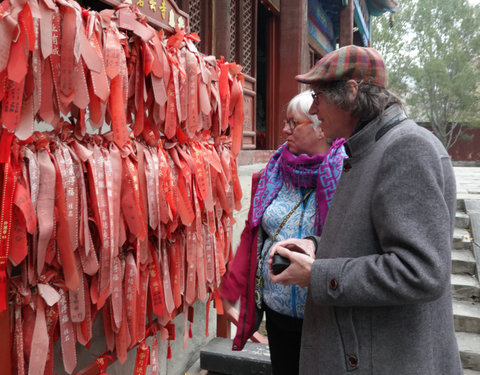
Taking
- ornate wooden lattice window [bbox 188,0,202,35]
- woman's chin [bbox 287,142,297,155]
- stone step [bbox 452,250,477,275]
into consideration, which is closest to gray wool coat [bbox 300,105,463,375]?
woman's chin [bbox 287,142,297,155]

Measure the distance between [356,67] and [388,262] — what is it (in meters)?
0.51

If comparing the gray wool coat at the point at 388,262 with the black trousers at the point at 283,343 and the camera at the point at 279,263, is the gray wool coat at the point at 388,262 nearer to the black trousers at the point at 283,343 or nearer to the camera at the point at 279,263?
the camera at the point at 279,263

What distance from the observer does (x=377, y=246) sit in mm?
1062

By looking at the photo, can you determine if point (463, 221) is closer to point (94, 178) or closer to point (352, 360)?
point (352, 360)

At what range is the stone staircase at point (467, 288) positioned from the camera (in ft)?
10.6

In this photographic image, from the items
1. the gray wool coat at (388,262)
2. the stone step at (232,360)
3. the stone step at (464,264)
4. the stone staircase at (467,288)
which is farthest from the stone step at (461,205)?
the gray wool coat at (388,262)

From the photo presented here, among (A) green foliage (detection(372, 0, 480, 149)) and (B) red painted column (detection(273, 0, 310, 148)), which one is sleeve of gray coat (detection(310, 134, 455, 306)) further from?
(A) green foliage (detection(372, 0, 480, 149))

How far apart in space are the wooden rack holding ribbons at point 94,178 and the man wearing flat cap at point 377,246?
2.20 feet

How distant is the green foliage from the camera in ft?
72.2

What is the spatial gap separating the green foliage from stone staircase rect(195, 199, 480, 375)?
766 inches

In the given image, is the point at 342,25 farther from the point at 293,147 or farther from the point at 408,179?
the point at 408,179

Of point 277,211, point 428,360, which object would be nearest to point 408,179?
point 428,360

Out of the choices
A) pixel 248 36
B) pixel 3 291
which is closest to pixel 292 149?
pixel 3 291

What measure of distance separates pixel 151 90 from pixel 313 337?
3.66 feet
